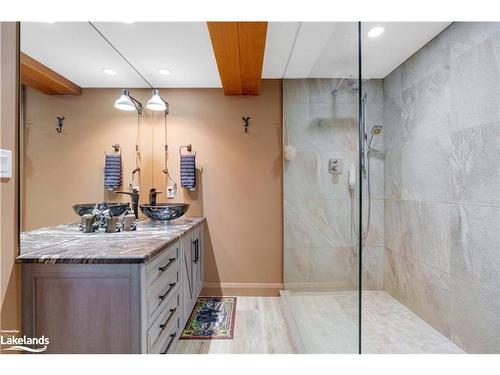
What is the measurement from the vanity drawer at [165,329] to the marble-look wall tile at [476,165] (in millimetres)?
2086

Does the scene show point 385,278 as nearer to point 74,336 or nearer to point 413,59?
point 413,59

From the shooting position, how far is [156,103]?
8.87 feet

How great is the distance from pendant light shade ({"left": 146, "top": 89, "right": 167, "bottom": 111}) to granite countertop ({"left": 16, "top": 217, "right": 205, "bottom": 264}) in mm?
1484

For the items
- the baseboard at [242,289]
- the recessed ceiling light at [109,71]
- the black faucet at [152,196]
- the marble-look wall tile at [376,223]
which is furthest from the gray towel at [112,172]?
the marble-look wall tile at [376,223]

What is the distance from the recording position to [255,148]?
9.52ft

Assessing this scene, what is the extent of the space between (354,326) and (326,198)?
31.4 inches

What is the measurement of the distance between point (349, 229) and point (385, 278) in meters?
1.76

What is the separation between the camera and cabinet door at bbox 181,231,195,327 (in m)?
1.99

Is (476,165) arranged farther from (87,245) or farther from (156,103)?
(156,103)

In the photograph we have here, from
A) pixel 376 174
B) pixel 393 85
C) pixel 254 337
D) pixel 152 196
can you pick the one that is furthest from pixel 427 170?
pixel 152 196

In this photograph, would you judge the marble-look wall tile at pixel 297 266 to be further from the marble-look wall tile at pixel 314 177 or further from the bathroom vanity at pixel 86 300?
the bathroom vanity at pixel 86 300

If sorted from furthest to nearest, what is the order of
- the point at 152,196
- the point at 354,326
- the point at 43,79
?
the point at 152,196 < the point at 43,79 < the point at 354,326

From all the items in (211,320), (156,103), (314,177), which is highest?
(156,103)

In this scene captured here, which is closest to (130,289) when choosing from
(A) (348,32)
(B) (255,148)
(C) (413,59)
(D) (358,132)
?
(D) (358,132)
